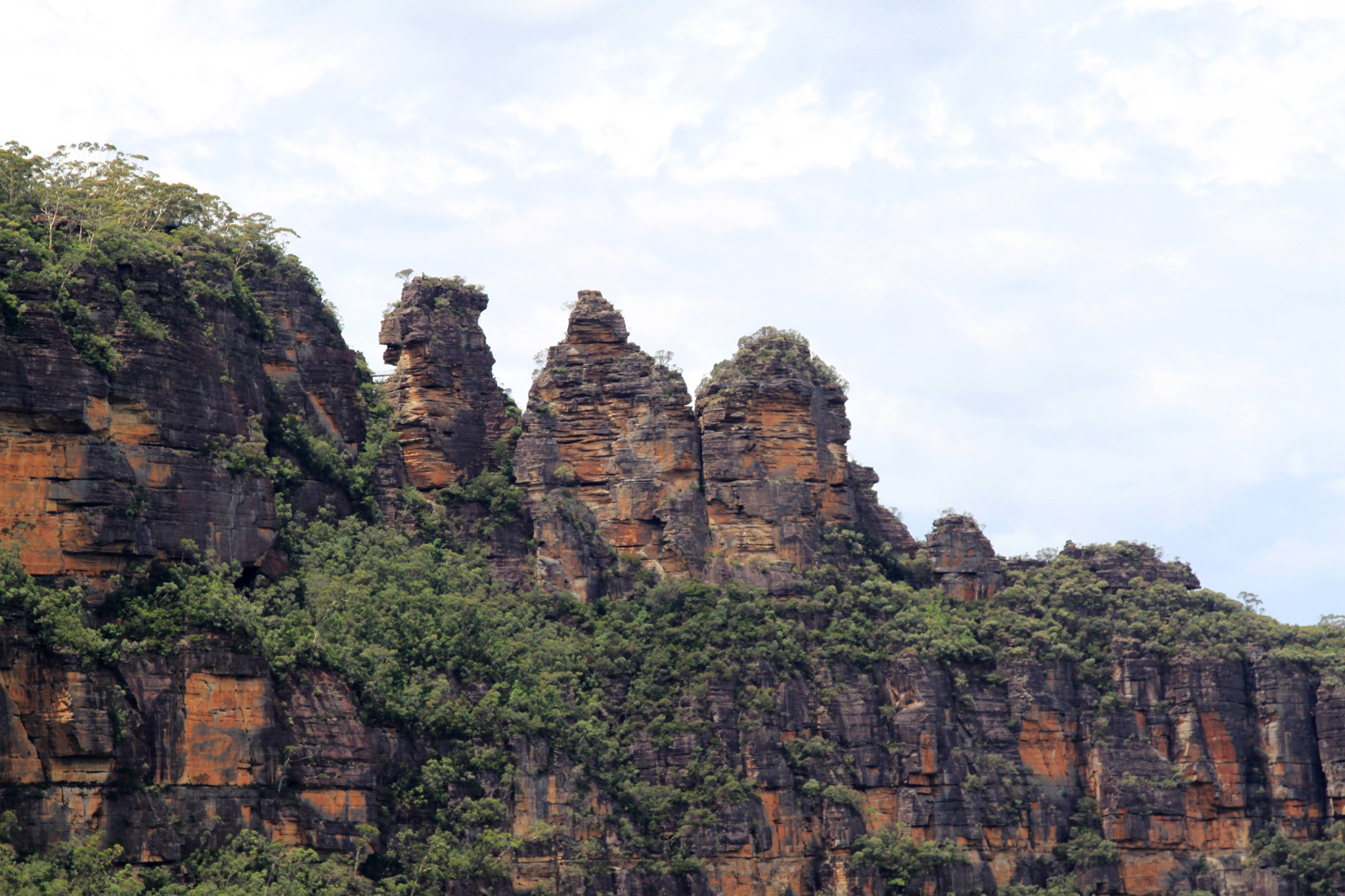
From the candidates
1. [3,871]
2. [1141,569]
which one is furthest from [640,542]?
[3,871]

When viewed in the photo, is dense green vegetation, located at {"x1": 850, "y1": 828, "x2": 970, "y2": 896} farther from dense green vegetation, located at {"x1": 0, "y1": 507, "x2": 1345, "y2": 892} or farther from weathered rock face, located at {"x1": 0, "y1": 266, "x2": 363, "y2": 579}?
weathered rock face, located at {"x1": 0, "y1": 266, "x2": 363, "y2": 579}

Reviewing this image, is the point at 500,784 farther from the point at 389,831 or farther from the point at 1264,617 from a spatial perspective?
the point at 1264,617

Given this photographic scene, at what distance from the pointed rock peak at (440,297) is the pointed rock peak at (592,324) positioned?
374cm

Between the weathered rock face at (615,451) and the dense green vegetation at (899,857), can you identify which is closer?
the dense green vegetation at (899,857)

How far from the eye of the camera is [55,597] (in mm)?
63719

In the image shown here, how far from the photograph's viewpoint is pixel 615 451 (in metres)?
86.4

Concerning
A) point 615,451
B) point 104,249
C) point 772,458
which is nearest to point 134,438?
point 104,249

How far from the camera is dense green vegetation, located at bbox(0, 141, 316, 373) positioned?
66.6m

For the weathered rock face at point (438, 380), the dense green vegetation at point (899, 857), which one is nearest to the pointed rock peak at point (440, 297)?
the weathered rock face at point (438, 380)

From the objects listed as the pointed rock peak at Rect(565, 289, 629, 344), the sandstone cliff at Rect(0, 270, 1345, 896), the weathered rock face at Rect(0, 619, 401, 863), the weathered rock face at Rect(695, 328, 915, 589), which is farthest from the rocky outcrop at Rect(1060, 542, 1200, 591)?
the weathered rock face at Rect(0, 619, 401, 863)

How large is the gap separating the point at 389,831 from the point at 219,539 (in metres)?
10.2

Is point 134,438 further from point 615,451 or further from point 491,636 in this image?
point 615,451

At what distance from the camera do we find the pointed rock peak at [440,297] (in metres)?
86.4

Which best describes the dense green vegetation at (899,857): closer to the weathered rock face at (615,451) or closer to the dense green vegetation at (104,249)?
the weathered rock face at (615,451)
